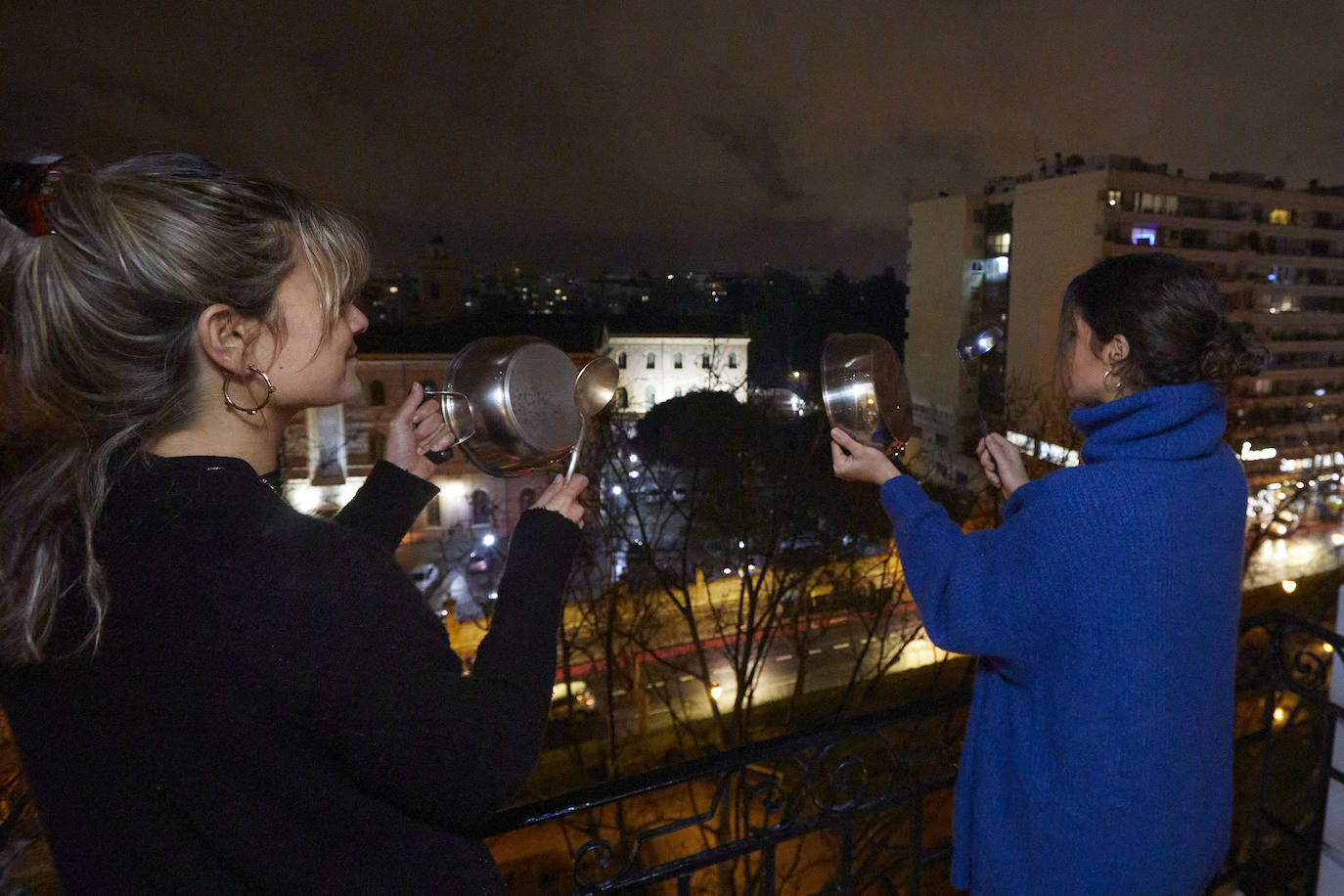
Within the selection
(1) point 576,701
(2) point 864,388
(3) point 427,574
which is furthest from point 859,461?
(3) point 427,574

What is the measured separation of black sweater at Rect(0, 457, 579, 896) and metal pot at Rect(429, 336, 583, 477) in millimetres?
670

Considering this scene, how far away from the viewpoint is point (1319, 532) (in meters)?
25.2

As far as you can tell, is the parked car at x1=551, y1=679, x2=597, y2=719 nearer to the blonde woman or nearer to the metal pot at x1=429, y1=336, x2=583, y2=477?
the metal pot at x1=429, y1=336, x2=583, y2=477

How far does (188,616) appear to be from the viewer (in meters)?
0.90

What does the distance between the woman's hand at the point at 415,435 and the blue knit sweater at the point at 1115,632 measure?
46.7 inches

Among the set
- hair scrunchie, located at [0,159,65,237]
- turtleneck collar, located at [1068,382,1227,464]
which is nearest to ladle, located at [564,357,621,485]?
hair scrunchie, located at [0,159,65,237]

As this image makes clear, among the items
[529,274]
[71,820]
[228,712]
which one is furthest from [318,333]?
[529,274]

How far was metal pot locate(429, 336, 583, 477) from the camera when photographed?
1.67 metres

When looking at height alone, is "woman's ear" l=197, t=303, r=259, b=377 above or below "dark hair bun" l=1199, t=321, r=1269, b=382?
below

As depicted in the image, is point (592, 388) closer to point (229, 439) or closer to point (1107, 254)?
point (229, 439)

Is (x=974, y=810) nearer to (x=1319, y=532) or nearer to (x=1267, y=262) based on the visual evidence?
(x=1319, y=532)

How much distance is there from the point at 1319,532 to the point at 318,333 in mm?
33434

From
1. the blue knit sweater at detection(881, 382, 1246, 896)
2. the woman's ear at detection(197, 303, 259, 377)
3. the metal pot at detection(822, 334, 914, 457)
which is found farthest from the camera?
the metal pot at detection(822, 334, 914, 457)

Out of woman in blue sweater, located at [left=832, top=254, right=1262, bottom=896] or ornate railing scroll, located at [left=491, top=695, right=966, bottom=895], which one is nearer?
woman in blue sweater, located at [left=832, top=254, right=1262, bottom=896]
